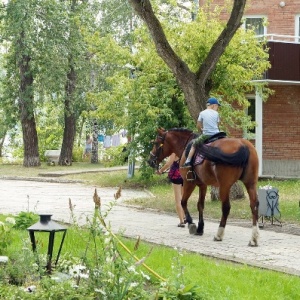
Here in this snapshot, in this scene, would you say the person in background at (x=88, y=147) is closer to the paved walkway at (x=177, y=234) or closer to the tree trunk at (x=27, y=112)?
the tree trunk at (x=27, y=112)

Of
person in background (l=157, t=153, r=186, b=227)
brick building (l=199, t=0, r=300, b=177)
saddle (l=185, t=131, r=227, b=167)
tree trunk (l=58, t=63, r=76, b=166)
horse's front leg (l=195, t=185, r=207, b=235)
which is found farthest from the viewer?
tree trunk (l=58, t=63, r=76, b=166)

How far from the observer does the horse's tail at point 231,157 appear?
1404cm

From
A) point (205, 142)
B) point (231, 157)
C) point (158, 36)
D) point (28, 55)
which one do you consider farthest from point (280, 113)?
point (231, 157)

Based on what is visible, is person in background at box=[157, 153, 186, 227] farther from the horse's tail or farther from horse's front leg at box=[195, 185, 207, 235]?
the horse's tail

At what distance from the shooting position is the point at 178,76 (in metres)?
19.9

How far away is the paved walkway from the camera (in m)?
12.3

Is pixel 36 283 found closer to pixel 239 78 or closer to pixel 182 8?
pixel 239 78

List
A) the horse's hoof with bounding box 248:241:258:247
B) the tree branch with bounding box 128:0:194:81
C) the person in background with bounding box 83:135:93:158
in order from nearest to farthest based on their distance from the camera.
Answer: the horse's hoof with bounding box 248:241:258:247 → the tree branch with bounding box 128:0:194:81 → the person in background with bounding box 83:135:93:158

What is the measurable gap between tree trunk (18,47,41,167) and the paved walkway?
16.1 m

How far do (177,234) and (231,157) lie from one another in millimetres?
2077

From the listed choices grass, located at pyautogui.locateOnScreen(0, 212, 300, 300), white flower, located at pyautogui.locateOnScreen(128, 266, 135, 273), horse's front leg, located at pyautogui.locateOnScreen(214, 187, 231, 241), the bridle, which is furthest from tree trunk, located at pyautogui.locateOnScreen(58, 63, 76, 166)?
white flower, located at pyautogui.locateOnScreen(128, 266, 135, 273)

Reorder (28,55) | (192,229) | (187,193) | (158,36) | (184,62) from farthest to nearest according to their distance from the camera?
(28,55)
(184,62)
(158,36)
(187,193)
(192,229)

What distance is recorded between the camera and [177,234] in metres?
15.2

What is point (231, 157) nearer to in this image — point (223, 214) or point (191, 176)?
point (223, 214)
